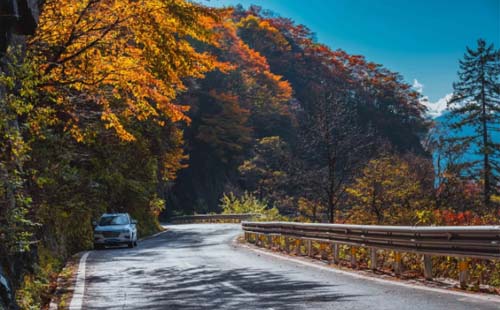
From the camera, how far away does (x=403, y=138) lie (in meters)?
100

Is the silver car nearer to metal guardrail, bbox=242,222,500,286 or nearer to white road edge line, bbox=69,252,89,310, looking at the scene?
white road edge line, bbox=69,252,89,310

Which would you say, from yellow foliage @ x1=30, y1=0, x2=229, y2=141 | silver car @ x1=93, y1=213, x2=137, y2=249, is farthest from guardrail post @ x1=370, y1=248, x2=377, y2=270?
silver car @ x1=93, y1=213, x2=137, y2=249

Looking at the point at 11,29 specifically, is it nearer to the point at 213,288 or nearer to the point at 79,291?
the point at 79,291

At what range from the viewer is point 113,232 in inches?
960

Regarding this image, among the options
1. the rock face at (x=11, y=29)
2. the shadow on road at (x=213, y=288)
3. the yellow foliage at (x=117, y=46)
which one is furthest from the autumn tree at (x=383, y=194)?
the rock face at (x=11, y=29)

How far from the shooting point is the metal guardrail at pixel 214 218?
157 feet

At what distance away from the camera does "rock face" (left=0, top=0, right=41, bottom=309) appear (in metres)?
8.02

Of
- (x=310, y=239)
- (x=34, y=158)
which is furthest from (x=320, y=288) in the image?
(x=34, y=158)

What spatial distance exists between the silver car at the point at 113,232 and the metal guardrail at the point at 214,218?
18654mm

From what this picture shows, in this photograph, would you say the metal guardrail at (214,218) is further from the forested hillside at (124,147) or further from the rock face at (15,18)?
the rock face at (15,18)

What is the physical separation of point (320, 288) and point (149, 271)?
5.32m

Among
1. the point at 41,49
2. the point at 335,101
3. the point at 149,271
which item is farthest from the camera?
the point at 335,101

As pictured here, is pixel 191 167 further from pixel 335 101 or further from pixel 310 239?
pixel 310 239

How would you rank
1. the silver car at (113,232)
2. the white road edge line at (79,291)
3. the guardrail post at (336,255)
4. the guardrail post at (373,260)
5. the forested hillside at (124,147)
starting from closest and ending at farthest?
the white road edge line at (79,291) < the forested hillside at (124,147) < the guardrail post at (373,260) < the guardrail post at (336,255) < the silver car at (113,232)
